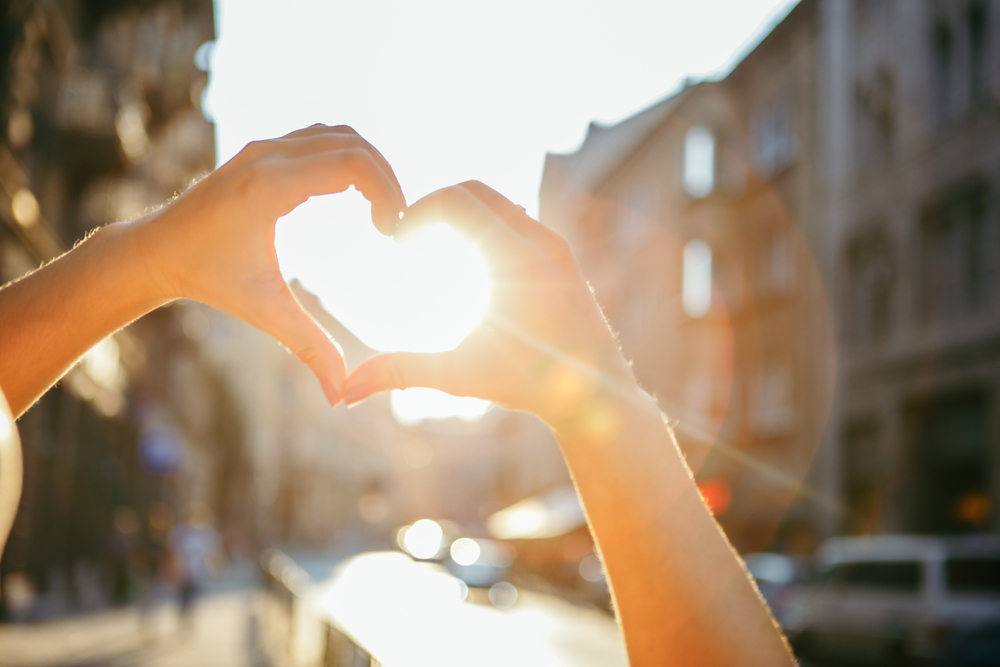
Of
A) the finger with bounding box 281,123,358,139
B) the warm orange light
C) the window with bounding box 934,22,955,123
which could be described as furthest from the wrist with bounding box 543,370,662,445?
the warm orange light

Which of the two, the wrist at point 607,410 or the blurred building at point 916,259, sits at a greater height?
the blurred building at point 916,259

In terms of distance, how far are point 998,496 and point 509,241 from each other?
810 inches

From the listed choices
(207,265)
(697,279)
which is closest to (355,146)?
(207,265)

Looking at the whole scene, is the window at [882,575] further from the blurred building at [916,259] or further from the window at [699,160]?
the window at [699,160]

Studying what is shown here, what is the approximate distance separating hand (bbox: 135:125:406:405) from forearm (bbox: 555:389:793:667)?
359mm

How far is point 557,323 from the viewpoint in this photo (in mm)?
1302

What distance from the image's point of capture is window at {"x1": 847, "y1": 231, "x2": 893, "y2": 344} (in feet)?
80.9

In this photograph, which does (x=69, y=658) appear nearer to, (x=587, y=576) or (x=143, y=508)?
(x=587, y=576)

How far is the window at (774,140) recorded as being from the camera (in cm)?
2962

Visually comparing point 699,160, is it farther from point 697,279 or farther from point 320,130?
point 320,130

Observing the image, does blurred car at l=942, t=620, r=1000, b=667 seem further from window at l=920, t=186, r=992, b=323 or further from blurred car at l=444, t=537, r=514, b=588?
blurred car at l=444, t=537, r=514, b=588

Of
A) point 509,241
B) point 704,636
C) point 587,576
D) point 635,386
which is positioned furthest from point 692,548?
point 587,576

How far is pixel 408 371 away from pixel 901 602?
14.2 m

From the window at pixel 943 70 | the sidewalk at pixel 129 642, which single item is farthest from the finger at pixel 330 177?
the window at pixel 943 70
